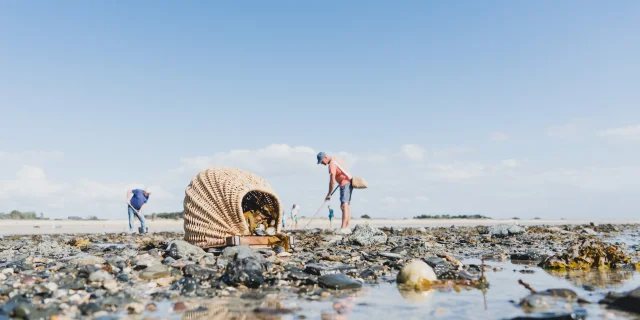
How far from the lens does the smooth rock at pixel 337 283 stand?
584 centimetres

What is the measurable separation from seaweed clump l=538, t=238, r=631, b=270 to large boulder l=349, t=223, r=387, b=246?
471 centimetres

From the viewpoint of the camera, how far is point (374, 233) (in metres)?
13.0

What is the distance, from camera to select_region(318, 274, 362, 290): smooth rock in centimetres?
584

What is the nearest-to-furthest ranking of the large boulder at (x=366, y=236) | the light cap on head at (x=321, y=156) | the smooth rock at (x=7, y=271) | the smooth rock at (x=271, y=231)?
the smooth rock at (x=7, y=271) < the smooth rock at (x=271, y=231) < the large boulder at (x=366, y=236) < the light cap on head at (x=321, y=156)

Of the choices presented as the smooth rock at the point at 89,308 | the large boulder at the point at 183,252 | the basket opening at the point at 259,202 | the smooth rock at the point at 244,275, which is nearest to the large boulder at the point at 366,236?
the basket opening at the point at 259,202

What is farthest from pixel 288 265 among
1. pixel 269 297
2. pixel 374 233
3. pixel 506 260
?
pixel 374 233

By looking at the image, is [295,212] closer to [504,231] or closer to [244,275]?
[504,231]

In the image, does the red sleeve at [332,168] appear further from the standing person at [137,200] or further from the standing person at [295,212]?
the standing person at [295,212]

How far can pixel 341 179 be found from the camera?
15.9 meters

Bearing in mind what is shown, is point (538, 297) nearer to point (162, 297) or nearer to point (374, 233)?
point (162, 297)

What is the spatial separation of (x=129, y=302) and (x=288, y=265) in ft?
9.62

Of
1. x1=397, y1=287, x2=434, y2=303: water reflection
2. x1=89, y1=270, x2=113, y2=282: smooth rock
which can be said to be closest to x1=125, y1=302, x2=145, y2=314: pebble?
x1=89, y1=270, x2=113, y2=282: smooth rock

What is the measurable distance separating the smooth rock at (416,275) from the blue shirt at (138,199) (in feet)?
54.5

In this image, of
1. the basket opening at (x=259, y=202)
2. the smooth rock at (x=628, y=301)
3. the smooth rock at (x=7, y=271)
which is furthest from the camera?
the basket opening at (x=259, y=202)
